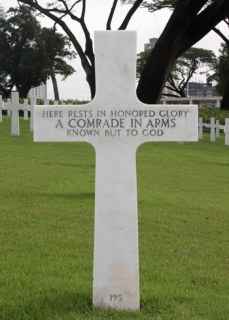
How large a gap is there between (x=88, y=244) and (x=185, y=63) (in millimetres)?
47438

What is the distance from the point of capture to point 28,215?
16.2 feet

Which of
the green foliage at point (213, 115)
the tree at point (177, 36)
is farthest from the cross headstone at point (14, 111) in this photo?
the green foliage at point (213, 115)

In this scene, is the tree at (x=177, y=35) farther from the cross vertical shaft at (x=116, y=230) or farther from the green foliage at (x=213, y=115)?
the green foliage at (x=213, y=115)

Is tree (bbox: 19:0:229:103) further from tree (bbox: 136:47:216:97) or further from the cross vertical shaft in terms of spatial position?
tree (bbox: 136:47:216:97)

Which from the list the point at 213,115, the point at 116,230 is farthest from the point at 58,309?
the point at 213,115

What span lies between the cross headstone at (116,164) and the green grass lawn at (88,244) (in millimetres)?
196

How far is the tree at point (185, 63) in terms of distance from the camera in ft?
157

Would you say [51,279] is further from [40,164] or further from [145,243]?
[40,164]

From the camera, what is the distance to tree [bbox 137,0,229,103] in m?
12.9

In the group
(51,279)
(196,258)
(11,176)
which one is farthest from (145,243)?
(11,176)

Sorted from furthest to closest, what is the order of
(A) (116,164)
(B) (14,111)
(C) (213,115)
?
1. (C) (213,115)
2. (B) (14,111)
3. (A) (116,164)

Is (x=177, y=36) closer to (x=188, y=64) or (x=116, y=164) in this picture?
(x=116, y=164)

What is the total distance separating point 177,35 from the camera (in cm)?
1310

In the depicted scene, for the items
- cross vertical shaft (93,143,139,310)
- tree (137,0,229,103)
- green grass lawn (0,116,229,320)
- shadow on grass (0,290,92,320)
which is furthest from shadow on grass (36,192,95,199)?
tree (137,0,229,103)
